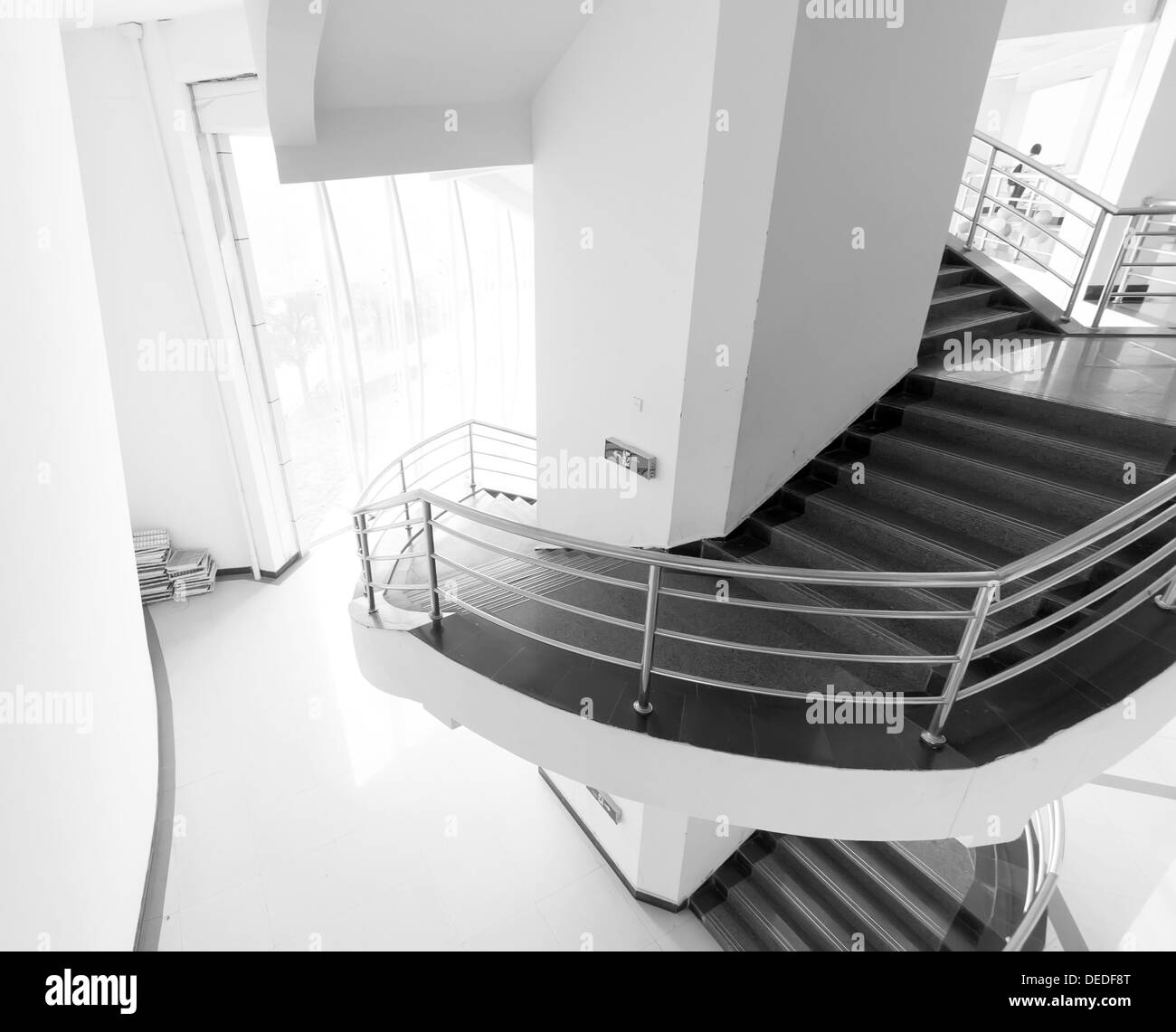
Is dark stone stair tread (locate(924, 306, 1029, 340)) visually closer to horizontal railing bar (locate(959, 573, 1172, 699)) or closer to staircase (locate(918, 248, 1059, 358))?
staircase (locate(918, 248, 1059, 358))

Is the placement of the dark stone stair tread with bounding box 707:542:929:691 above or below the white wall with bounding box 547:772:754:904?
above

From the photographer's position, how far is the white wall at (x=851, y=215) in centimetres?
299

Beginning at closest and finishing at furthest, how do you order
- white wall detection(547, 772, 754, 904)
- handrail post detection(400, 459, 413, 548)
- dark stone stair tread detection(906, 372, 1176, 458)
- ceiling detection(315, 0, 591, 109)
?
ceiling detection(315, 0, 591, 109) → dark stone stair tread detection(906, 372, 1176, 458) → handrail post detection(400, 459, 413, 548) → white wall detection(547, 772, 754, 904)

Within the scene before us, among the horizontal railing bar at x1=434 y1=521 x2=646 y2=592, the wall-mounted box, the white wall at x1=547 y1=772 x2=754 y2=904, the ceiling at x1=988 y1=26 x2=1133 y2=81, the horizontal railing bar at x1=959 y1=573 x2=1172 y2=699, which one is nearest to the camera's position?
the horizontal railing bar at x1=959 y1=573 x2=1172 y2=699

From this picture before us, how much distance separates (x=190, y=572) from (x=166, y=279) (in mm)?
3078

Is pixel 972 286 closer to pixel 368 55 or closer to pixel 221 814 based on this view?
pixel 368 55

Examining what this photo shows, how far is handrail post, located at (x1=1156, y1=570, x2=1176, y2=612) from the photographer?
2645mm

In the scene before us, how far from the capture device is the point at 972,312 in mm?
4906

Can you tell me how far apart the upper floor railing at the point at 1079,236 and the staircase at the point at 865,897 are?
410cm

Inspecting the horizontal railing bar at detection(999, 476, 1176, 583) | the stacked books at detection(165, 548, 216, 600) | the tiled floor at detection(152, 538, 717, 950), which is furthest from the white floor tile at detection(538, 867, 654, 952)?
the stacked books at detection(165, 548, 216, 600)

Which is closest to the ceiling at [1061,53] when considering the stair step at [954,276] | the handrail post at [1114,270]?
the handrail post at [1114,270]

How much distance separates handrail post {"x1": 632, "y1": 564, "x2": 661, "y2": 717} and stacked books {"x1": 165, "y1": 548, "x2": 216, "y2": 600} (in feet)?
20.8

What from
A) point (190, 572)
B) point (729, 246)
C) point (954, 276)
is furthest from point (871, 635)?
point (190, 572)

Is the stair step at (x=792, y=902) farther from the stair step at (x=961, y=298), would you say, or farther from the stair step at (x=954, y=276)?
the stair step at (x=954, y=276)
